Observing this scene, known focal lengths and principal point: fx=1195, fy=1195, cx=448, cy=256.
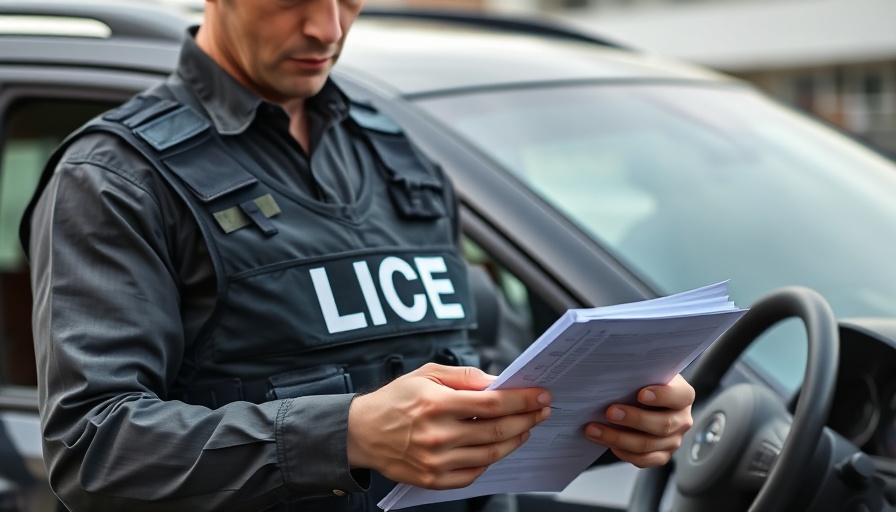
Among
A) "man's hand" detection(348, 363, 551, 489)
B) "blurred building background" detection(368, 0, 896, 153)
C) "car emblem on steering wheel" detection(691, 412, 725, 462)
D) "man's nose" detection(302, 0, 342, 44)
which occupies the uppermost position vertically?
"man's nose" detection(302, 0, 342, 44)

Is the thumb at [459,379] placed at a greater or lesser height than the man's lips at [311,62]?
lesser

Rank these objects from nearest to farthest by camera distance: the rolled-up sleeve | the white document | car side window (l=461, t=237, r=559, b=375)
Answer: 1. the white document
2. the rolled-up sleeve
3. car side window (l=461, t=237, r=559, b=375)

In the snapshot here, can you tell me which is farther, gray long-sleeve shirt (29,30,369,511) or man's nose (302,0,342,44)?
man's nose (302,0,342,44)

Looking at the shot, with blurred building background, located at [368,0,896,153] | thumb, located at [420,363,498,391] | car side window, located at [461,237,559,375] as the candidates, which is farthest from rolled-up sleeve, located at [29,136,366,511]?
blurred building background, located at [368,0,896,153]

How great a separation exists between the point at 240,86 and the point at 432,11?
187 cm

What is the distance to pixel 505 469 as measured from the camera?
128 cm

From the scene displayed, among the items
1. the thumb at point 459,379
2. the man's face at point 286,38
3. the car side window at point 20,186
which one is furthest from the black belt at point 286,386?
the car side window at point 20,186

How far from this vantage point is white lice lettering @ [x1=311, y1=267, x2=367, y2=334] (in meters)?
1.47

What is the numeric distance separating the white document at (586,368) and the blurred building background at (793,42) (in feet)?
63.3

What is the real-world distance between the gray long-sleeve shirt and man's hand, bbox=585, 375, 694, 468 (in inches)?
11.0

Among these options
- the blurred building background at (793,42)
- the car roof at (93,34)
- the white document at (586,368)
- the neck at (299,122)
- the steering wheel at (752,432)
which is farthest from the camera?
the blurred building background at (793,42)

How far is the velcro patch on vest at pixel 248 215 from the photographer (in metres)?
1.41

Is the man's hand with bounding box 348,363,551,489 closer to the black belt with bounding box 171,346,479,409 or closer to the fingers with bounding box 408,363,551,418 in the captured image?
the fingers with bounding box 408,363,551,418

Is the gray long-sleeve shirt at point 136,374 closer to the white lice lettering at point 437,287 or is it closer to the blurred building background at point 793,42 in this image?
the white lice lettering at point 437,287
